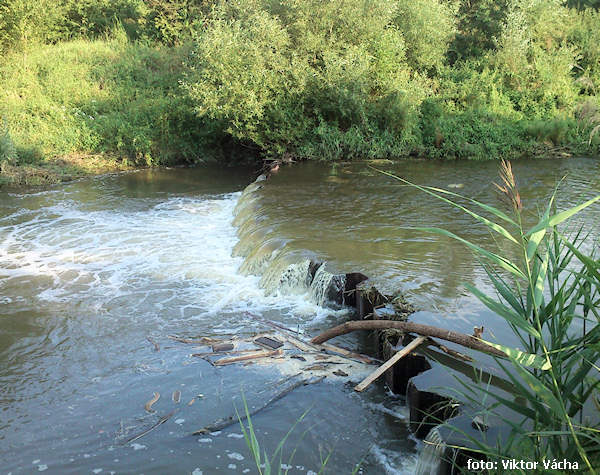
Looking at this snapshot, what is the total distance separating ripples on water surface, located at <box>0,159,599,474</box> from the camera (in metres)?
4.65

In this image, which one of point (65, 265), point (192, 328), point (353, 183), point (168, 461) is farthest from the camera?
point (353, 183)

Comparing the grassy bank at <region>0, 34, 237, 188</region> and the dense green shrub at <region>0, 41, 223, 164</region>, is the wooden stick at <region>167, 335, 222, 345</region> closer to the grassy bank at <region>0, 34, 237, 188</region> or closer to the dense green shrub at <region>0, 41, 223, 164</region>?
the grassy bank at <region>0, 34, 237, 188</region>

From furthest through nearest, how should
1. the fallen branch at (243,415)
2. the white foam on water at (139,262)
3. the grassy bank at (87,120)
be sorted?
the grassy bank at (87,120) < the white foam on water at (139,262) < the fallen branch at (243,415)

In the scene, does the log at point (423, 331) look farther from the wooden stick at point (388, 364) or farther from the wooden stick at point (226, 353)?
the wooden stick at point (226, 353)

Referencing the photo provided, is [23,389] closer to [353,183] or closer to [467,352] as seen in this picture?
[467,352]

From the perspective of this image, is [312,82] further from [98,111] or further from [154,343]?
[154,343]

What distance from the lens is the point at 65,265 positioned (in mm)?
9727

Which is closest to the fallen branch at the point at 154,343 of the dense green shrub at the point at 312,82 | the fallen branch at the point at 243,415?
the fallen branch at the point at 243,415

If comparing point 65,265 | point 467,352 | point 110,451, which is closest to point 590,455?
point 467,352

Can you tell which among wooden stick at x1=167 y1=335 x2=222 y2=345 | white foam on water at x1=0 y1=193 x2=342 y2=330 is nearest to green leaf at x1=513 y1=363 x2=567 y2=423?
wooden stick at x1=167 y1=335 x2=222 y2=345

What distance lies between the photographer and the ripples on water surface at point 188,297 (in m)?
4.65

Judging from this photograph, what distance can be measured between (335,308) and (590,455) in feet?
15.9

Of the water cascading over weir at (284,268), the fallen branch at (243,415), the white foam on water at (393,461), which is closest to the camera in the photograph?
the white foam on water at (393,461)

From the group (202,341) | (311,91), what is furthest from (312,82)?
(202,341)
